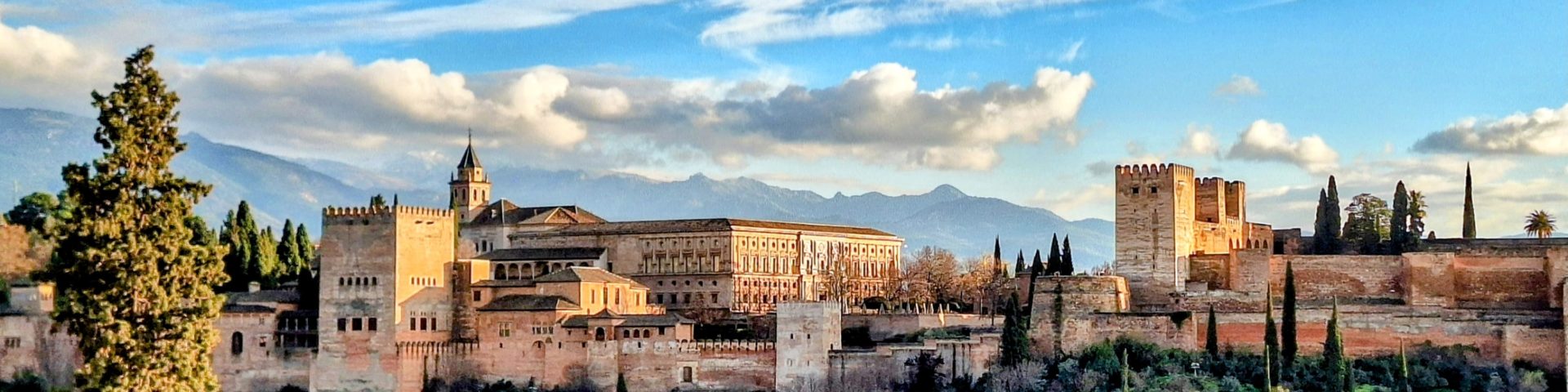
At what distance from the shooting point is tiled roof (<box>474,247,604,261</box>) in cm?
6519

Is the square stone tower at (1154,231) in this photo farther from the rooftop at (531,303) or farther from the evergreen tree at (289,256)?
the evergreen tree at (289,256)

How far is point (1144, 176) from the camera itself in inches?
1987

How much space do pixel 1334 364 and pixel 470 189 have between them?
150ft

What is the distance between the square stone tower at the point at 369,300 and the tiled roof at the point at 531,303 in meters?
2.14

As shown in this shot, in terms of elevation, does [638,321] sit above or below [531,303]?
below

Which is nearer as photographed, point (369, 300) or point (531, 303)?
point (369, 300)

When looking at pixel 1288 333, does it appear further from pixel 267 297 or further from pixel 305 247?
pixel 305 247

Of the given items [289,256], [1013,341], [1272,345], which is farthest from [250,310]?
[1272,345]

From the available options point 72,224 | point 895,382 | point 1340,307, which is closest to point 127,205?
point 72,224

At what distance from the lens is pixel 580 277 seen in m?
55.2

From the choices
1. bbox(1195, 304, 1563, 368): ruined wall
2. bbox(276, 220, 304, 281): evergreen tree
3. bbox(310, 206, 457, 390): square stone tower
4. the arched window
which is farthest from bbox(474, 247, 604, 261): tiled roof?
bbox(1195, 304, 1563, 368): ruined wall

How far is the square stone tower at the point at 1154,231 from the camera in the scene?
49375mm

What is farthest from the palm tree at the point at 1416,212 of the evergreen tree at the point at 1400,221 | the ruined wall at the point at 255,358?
the ruined wall at the point at 255,358

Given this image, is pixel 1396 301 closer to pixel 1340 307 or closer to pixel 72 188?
pixel 1340 307
